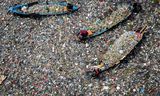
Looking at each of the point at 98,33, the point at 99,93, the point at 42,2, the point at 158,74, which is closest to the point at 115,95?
the point at 99,93

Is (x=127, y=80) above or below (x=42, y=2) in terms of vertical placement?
below

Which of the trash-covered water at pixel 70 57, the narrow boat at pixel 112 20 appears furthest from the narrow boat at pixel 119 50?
the narrow boat at pixel 112 20

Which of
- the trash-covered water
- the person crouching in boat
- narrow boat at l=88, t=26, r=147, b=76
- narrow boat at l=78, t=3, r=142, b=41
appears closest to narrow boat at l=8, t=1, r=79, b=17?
the trash-covered water

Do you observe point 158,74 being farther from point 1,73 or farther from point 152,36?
point 1,73

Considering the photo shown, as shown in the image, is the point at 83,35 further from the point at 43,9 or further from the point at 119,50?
the point at 43,9

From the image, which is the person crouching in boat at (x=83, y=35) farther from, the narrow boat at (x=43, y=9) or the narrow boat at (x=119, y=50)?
the narrow boat at (x=43, y=9)

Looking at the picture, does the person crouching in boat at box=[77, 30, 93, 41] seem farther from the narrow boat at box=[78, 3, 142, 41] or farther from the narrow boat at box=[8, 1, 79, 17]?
the narrow boat at box=[8, 1, 79, 17]
